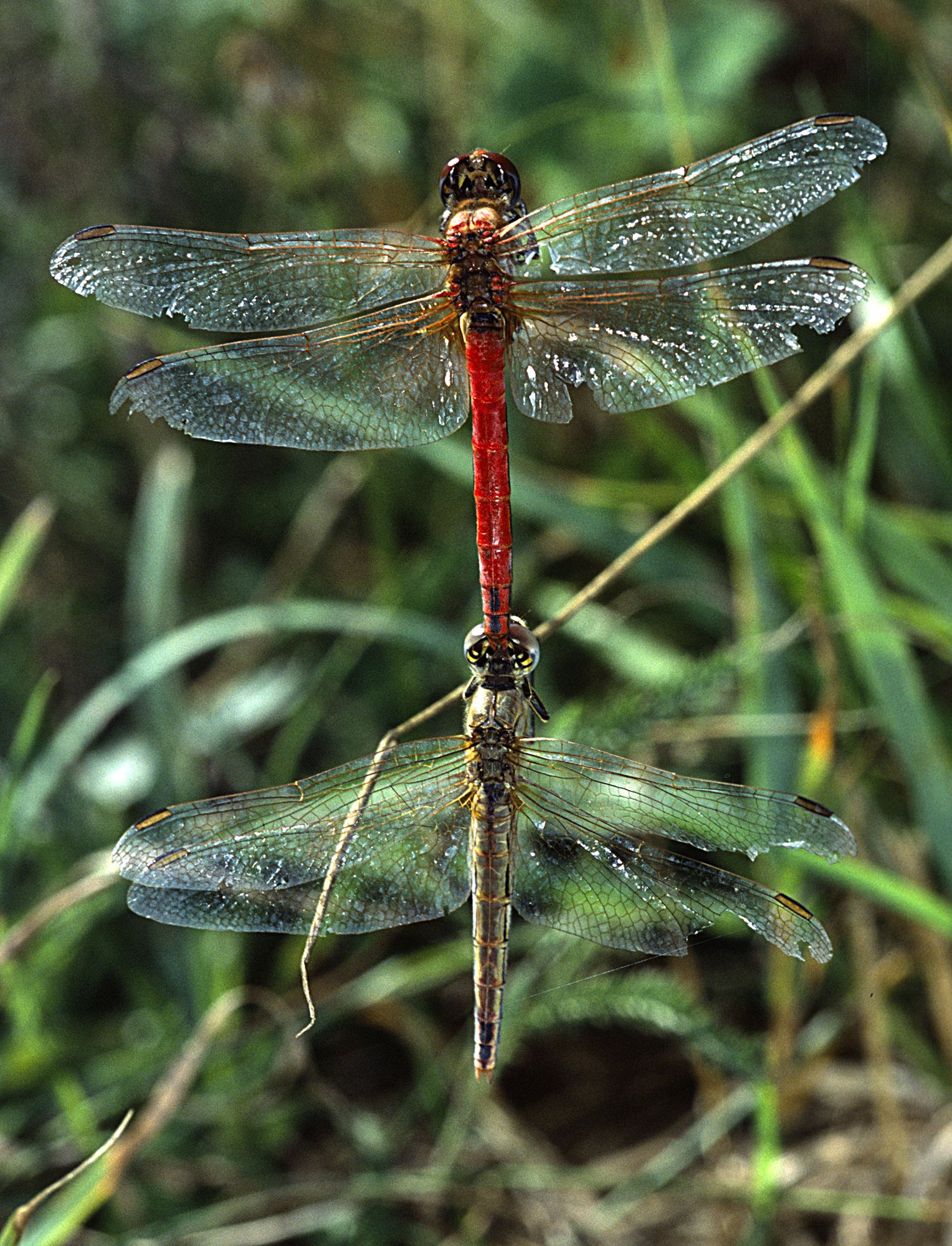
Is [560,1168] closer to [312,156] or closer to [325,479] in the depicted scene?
[325,479]

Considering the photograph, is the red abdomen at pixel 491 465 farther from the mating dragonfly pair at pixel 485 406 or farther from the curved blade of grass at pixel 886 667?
the curved blade of grass at pixel 886 667

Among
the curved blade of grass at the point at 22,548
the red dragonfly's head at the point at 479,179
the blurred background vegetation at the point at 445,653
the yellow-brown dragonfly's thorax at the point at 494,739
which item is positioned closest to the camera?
the red dragonfly's head at the point at 479,179

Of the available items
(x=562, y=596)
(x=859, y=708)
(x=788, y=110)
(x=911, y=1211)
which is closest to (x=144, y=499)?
(x=562, y=596)

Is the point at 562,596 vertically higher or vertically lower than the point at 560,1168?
higher

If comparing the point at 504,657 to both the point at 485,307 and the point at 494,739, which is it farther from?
the point at 485,307

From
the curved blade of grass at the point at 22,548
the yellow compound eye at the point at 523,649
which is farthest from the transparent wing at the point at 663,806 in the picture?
the curved blade of grass at the point at 22,548

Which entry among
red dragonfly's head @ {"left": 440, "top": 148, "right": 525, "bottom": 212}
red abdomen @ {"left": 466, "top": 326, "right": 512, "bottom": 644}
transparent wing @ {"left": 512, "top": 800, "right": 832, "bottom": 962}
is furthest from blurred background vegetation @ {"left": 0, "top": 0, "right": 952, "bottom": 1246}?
red dragonfly's head @ {"left": 440, "top": 148, "right": 525, "bottom": 212}

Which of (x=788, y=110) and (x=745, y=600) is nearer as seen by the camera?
(x=745, y=600)
